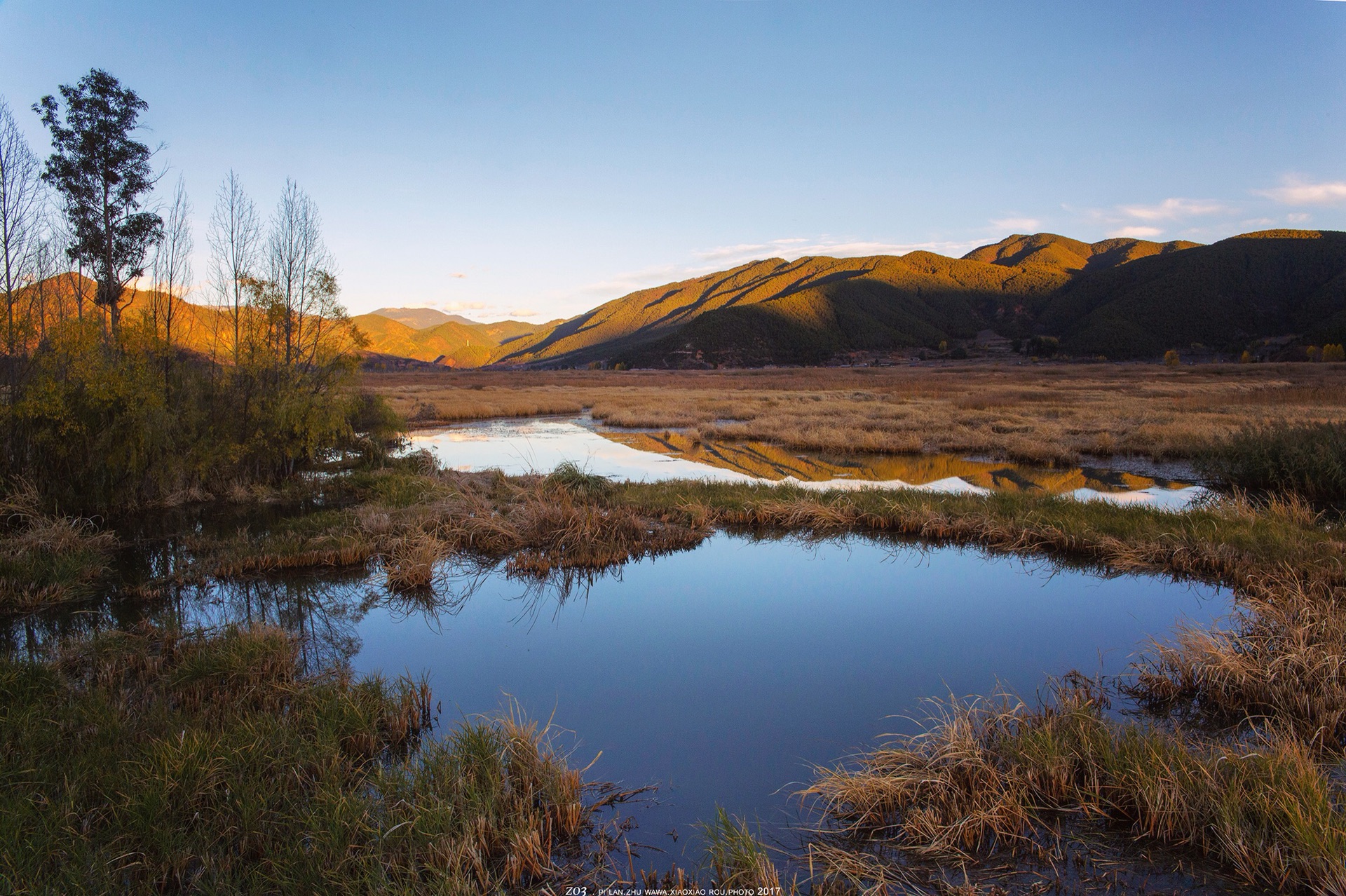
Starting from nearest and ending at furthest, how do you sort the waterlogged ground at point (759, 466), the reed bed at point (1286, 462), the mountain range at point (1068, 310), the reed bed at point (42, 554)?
the reed bed at point (42, 554) < the reed bed at point (1286, 462) < the waterlogged ground at point (759, 466) < the mountain range at point (1068, 310)

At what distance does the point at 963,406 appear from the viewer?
35594 millimetres

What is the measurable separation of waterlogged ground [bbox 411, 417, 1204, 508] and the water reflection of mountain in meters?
0.03

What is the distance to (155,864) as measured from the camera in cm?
369

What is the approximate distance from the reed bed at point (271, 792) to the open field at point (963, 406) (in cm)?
2040

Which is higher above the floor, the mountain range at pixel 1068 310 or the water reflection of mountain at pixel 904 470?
the mountain range at pixel 1068 310

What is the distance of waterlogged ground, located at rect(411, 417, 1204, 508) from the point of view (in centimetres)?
1655

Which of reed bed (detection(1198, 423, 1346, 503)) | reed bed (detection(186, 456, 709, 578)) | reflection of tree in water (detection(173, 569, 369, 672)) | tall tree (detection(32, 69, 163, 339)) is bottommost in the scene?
reflection of tree in water (detection(173, 569, 369, 672))

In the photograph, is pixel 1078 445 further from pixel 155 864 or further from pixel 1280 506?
pixel 155 864

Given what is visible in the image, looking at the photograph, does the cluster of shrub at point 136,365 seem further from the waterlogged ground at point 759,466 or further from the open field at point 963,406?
the open field at point 963,406

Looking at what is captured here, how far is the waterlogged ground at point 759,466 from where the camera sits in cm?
1655

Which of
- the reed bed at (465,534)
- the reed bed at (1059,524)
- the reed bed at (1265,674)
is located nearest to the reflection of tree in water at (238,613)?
the reed bed at (465,534)

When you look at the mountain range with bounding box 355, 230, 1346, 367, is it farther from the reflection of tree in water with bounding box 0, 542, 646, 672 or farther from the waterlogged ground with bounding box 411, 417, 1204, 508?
the reflection of tree in water with bounding box 0, 542, 646, 672

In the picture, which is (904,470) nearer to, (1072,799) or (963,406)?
(1072,799)

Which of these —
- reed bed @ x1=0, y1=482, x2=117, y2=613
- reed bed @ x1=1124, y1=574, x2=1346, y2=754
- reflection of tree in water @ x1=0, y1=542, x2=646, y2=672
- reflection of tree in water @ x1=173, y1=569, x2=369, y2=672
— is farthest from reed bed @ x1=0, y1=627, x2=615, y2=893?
reed bed @ x1=1124, y1=574, x2=1346, y2=754
